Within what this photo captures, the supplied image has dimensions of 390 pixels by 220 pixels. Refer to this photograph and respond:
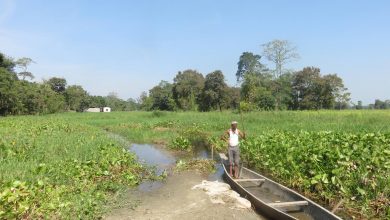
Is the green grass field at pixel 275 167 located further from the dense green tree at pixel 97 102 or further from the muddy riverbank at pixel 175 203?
the dense green tree at pixel 97 102

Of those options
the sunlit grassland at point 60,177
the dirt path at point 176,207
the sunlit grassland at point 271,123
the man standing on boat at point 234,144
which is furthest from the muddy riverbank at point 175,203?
the sunlit grassland at point 271,123

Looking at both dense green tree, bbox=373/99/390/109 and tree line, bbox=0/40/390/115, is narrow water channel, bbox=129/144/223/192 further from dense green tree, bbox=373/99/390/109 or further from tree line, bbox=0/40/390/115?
dense green tree, bbox=373/99/390/109

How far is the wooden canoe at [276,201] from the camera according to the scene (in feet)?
24.2

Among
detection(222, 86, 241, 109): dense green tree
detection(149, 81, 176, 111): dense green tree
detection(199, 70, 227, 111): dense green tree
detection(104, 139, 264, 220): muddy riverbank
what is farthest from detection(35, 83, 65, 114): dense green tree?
detection(104, 139, 264, 220): muddy riverbank

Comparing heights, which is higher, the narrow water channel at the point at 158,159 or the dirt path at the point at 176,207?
the narrow water channel at the point at 158,159

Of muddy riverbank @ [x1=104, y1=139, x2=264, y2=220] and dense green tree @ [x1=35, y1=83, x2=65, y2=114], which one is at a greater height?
dense green tree @ [x1=35, y1=83, x2=65, y2=114]

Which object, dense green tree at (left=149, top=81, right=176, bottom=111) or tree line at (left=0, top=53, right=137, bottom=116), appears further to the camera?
dense green tree at (left=149, top=81, right=176, bottom=111)

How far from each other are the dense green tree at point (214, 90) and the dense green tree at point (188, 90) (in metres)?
2.40

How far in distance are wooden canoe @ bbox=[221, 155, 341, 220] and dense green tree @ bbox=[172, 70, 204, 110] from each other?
164 feet

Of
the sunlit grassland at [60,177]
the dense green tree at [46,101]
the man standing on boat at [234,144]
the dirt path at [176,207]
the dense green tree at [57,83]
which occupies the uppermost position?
the dense green tree at [57,83]

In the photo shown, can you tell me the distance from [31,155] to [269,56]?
45178 mm

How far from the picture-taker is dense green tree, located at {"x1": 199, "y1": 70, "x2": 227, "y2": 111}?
58875mm

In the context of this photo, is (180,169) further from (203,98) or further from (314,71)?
(203,98)

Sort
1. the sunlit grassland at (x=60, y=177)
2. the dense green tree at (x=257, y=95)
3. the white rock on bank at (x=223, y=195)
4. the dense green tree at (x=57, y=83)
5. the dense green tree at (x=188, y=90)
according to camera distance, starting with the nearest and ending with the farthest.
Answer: the sunlit grassland at (x=60, y=177), the white rock on bank at (x=223, y=195), the dense green tree at (x=257, y=95), the dense green tree at (x=188, y=90), the dense green tree at (x=57, y=83)
